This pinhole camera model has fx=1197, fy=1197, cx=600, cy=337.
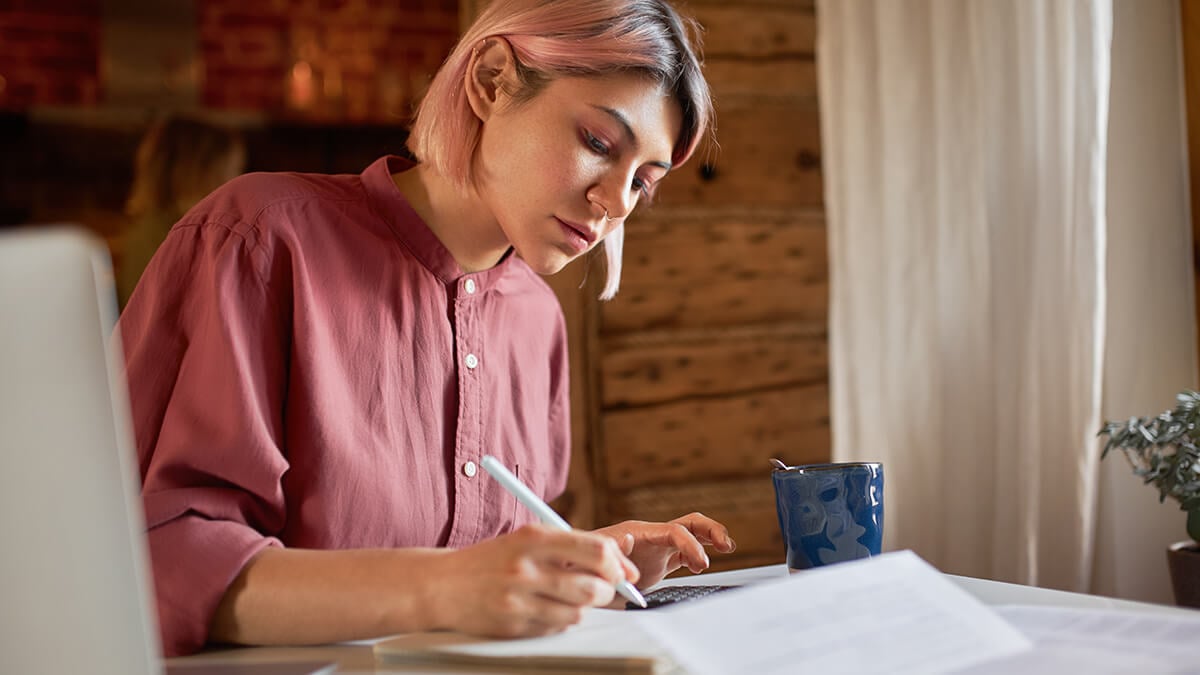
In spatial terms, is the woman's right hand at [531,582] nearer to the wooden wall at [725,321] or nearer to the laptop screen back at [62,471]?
the laptop screen back at [62,471]

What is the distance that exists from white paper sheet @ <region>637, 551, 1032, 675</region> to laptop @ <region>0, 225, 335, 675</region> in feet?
0.95

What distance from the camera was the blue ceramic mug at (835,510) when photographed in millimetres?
1044

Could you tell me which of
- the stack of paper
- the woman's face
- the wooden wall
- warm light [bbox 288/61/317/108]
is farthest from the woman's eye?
warm light [bbox 288/61/317/108]

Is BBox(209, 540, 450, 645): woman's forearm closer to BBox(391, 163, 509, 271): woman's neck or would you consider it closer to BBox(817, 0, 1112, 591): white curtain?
BBox(391, 163, 509, 271): woman's neck

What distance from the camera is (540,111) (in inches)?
49.9

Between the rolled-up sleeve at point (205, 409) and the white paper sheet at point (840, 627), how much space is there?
0.40 meters

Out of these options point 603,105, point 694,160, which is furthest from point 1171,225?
point 603,105

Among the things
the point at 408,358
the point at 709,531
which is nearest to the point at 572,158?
the point at 408,358

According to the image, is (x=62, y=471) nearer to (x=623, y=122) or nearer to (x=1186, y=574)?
(x=623, y=122)

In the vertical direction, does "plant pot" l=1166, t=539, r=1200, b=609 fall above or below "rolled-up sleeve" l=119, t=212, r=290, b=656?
below

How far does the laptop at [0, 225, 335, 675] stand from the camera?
0.49m

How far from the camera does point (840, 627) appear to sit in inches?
28.8

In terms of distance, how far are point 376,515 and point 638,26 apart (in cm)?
58

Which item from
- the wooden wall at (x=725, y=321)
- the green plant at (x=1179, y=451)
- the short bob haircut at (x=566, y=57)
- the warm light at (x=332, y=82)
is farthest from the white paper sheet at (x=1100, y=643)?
the warm light at (x=332, y=82)
